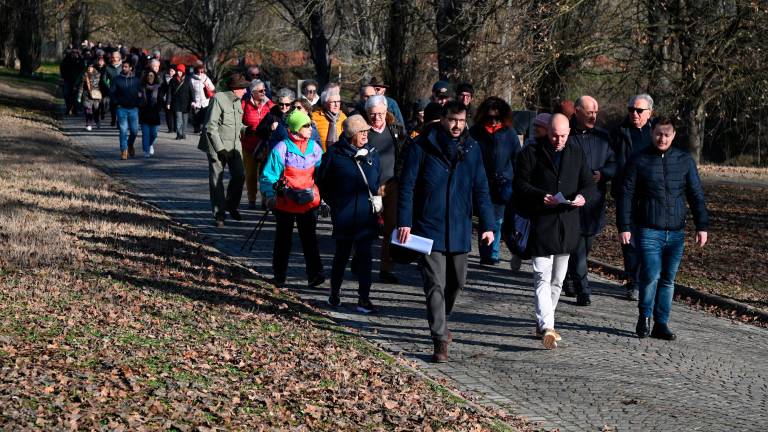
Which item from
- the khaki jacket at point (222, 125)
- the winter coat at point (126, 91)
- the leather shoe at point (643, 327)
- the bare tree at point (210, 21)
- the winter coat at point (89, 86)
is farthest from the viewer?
the bare tree at point (210, 21)

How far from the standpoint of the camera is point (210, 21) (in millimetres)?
52094

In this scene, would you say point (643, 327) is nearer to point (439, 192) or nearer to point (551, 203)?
point (551, 203)

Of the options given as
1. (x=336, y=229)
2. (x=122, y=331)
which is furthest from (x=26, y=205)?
(x=122, y=331)

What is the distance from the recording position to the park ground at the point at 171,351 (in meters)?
6.60

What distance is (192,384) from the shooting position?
283 inches

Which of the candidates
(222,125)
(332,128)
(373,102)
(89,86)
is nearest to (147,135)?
(89,86)

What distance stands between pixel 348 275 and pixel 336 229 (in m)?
2.09

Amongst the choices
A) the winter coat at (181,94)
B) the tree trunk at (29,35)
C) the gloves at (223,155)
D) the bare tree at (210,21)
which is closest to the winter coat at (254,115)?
the gloves at (223,155)

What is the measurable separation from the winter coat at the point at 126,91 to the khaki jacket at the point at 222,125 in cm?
816

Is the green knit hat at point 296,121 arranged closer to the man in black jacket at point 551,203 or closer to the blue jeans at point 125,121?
the man in black jacket at point 551,203

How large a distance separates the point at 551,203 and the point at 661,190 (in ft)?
3.55

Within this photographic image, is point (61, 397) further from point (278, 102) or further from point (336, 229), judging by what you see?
point (278, 102)

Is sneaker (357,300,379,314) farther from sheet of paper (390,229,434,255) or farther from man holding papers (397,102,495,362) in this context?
sheet of paper (390,229,434,255)

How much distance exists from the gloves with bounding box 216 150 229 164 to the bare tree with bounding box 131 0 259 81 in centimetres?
3523
